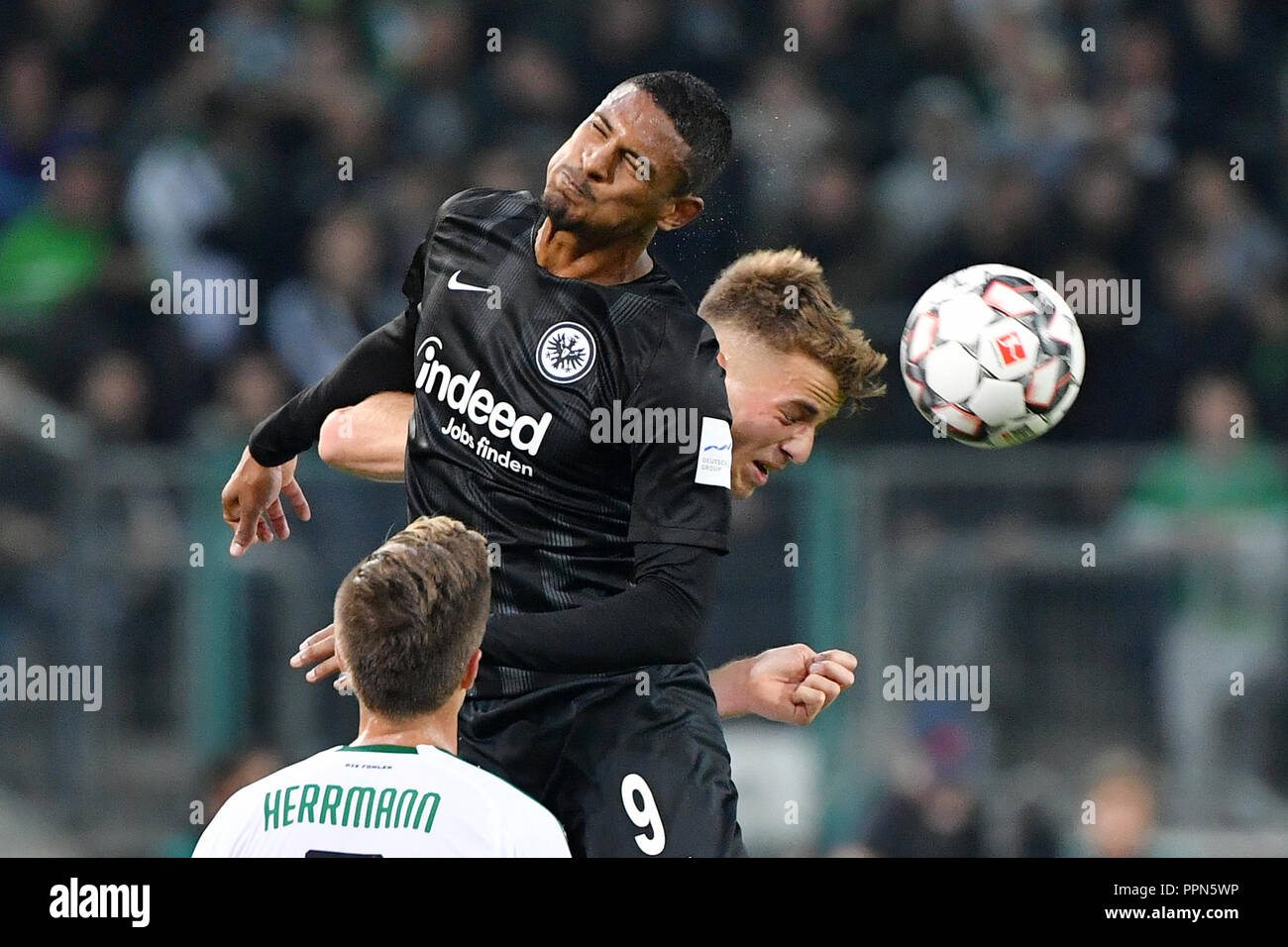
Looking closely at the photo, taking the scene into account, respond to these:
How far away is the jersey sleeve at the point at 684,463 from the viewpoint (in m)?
3.74

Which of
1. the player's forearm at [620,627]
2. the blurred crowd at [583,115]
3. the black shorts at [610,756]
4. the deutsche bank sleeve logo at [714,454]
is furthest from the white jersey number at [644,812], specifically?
the blurred crowd at [583,115]

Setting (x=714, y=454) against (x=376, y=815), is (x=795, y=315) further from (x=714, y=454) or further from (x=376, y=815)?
(x=376, y=815)

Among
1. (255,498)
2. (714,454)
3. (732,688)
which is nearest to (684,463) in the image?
(714,454)

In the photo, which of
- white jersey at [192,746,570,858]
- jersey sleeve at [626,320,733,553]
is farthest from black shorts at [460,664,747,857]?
white jersey at [192,746,570,858]

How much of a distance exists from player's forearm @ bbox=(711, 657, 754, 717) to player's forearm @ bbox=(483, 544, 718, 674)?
1.63ft

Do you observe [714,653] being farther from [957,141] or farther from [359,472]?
[957,141]

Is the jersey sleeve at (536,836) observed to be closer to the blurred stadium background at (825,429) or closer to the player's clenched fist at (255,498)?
the player's clenched fist at (255,498)

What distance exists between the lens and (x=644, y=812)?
377cm

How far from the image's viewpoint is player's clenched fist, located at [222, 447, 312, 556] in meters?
4.52

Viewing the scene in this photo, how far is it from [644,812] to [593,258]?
1.18 m

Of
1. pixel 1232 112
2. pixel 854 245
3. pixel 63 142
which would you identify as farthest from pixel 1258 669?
pixel 63 142

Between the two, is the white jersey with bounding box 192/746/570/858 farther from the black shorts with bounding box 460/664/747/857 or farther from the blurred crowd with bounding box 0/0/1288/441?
the blurred crowd with bounding box 0/0/1288/441

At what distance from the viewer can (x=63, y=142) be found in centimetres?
894

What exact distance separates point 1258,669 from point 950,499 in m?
1.29
